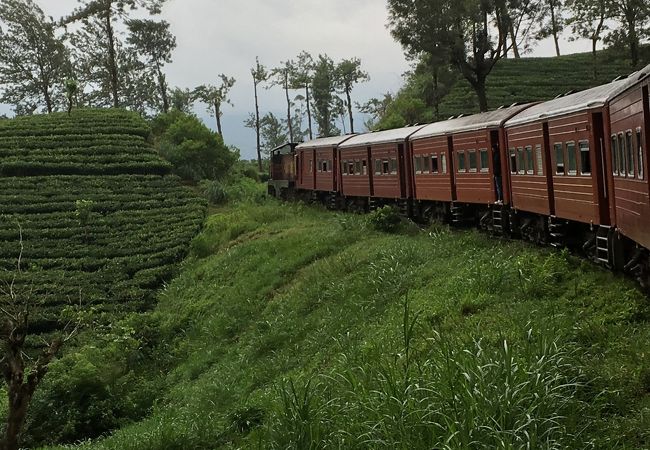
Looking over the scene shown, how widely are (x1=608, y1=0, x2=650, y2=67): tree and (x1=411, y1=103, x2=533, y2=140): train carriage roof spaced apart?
84.1ft

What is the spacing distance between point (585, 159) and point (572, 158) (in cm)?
59

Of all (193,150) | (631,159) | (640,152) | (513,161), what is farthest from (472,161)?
(193,150)

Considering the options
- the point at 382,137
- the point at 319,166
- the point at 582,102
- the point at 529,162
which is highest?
the point at 382,137

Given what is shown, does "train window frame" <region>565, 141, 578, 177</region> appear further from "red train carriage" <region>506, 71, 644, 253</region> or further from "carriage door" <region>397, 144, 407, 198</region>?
"carriage door" <region>397, 144, 407, 198</region>

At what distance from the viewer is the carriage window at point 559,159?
1286 centimetres

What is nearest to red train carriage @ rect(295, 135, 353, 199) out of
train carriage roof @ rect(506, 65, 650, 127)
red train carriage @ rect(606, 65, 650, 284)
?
train carriage roof @ rect(506, 65, 650, 127)

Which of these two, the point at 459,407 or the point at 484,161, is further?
the point at 484,161

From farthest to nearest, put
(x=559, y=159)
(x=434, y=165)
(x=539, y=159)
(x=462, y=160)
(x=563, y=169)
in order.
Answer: (x=434, y=165)
(x=462, y=160)
(x=539, y=159)
(x=559, y=159)
(x=563, y=169)

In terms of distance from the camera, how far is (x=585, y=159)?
38.4 ft

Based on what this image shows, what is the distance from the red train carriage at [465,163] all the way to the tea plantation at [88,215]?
11.1 metres

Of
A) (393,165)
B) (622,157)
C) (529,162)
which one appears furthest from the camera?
(393,165)

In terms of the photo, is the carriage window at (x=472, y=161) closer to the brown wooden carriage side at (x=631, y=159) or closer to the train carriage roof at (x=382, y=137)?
the train carriage roof at (x=382, y=137)

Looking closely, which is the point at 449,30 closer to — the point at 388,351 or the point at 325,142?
the point at 325,142

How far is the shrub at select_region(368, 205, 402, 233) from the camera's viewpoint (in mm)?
21000
